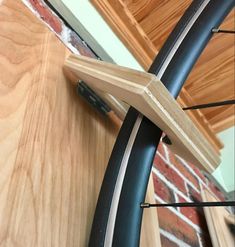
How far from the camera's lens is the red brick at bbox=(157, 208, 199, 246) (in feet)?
2.16

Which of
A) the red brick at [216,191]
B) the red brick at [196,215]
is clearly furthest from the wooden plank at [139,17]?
the red brick at [216,191]

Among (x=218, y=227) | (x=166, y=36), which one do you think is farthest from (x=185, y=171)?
(x=166, y=36)

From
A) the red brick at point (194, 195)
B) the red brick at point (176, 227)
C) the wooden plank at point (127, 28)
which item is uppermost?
the wooden plank at point (127, 28)

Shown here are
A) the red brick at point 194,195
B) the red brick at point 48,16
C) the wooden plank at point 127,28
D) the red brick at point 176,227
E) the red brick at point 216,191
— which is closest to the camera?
the red brick at point 48,16

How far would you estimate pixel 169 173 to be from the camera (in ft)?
2.69

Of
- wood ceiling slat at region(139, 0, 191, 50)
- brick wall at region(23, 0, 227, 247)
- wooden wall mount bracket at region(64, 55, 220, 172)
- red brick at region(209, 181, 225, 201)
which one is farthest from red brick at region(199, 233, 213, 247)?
wood ceiling slat at region(139, 0, 191, 50)

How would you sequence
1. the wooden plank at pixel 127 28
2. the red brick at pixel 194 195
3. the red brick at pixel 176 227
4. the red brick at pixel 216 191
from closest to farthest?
the red brick at pixel 176 227 → the wooden plank at pixel 127 28 → the red brick at pixel 194 195 → the red brick at pixel 216 191

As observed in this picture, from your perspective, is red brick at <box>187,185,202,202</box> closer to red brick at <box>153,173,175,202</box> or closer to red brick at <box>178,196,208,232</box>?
red brick at <box>178,196,208,232</box>

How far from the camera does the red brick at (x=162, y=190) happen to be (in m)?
0.71

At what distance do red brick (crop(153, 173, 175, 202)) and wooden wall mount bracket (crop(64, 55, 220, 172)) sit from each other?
0.84 feet

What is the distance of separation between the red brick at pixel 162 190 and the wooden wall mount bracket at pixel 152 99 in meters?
0.26

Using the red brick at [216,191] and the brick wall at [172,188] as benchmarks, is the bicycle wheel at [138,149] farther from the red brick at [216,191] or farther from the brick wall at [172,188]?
the red brick at [216,191]

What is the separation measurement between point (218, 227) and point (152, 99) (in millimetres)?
607

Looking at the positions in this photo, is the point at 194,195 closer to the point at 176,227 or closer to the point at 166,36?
the point at 176,227
